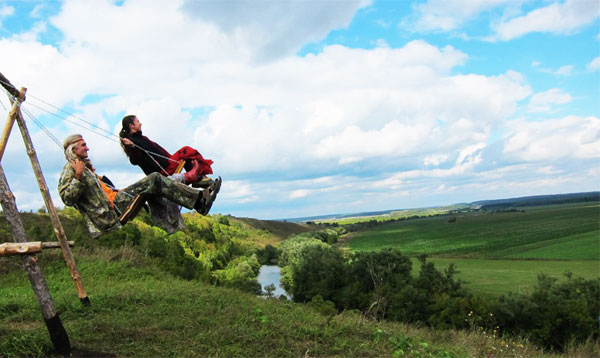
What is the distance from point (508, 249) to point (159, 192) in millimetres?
90283

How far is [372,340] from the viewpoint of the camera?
1153 centimetres

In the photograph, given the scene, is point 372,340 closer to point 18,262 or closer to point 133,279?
point 133,279

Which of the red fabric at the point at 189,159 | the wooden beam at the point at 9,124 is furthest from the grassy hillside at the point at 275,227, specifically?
the wooden beam at the point at 9,124

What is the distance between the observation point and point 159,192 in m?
7.75

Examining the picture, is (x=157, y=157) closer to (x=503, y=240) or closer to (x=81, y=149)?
(x=81, y=149)

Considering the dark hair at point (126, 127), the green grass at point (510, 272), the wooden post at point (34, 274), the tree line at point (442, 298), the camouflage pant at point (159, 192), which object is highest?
the dark hair at point (126, 127)

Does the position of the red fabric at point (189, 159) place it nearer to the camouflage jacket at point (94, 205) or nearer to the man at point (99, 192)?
the man at point (99, 192)

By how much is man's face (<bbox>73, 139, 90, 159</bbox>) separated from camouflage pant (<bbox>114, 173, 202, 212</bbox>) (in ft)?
3.06

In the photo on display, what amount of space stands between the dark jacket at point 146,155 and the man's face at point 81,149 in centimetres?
78

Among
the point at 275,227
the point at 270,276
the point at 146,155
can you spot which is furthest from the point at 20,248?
the point at 275,227

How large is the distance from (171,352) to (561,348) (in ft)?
124

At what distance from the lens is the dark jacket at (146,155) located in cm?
824

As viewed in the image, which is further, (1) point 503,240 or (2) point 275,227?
(2) point 275,227

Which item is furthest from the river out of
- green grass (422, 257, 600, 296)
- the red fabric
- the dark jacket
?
the dark jacket
